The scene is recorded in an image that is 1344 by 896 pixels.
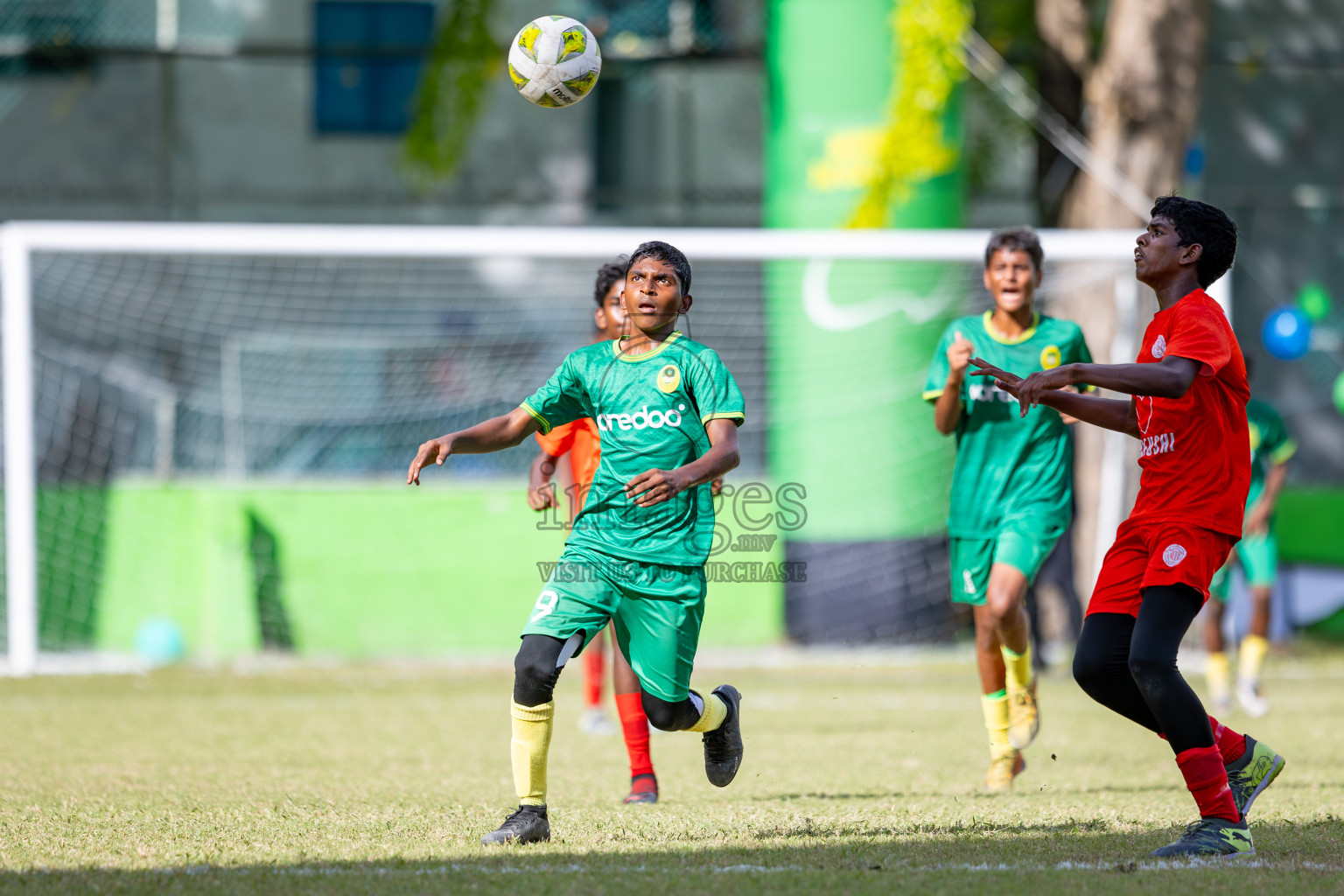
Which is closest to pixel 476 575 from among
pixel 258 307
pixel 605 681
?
Result: pixel 605 681

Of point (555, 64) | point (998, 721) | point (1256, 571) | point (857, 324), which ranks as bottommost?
point (998, 721)

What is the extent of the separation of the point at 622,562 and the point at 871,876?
4.08ft

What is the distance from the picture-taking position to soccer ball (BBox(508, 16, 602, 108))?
230 inches

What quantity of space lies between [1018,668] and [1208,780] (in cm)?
181

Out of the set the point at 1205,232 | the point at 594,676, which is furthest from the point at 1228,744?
the point at 594,676

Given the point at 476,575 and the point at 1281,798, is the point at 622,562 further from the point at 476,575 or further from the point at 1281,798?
the point at 476,575

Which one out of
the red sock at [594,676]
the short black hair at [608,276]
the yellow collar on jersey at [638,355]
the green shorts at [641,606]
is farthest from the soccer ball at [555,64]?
the red sock at [594,676]

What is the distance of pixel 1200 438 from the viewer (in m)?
4.41

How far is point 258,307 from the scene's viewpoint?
1290 cm

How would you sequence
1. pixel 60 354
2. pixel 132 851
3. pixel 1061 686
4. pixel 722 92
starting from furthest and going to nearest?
1. pixel 722 92
2. pixel 60 354
3. pixel 1061 686
4. pixel 132 851

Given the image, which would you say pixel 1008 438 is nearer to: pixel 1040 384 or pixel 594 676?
pixel 1040 384

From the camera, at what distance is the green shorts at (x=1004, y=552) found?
5.96 meters

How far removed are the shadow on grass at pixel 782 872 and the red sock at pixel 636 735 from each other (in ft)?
3.50

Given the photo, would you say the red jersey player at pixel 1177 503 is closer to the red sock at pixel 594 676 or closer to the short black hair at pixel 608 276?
the short black hair at pixel 608 276
